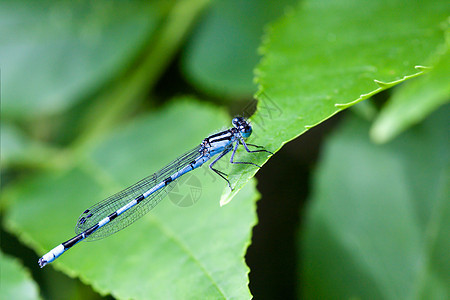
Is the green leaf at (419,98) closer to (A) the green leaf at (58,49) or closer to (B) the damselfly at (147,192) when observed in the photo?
(B) the damselfly at (147,192)

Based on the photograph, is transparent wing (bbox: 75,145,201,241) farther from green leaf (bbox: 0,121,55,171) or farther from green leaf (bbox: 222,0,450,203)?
green leaf (bbox: 0,121,55,171)

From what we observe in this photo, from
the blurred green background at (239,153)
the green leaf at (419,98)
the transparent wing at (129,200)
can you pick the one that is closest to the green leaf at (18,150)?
the blurred green background at (239,153)

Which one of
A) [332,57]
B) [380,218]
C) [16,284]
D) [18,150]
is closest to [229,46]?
[332,57]

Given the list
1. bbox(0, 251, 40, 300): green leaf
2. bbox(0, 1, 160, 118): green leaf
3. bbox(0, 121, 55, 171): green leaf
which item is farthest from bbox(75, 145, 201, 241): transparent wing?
bbox(0, 1, 160, 118): green leaf

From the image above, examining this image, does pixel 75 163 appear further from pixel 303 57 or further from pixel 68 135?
pixel 303 57

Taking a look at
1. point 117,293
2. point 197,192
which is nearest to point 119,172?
point 197,192

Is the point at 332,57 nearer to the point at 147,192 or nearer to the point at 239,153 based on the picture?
the point at 239,153
